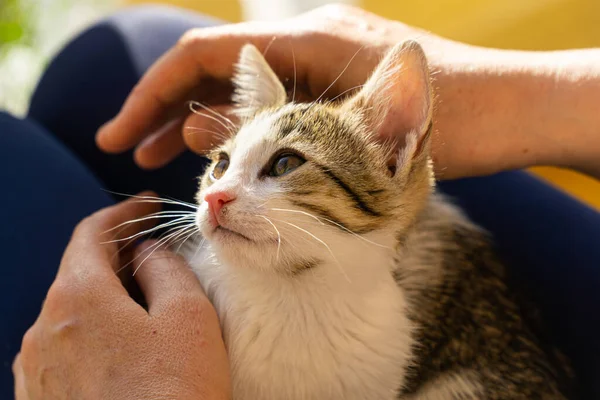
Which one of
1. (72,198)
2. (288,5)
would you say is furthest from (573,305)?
(288,5)

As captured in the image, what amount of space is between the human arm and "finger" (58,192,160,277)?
190mm

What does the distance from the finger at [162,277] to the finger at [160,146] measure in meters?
0.33

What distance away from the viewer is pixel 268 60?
3.71 ft

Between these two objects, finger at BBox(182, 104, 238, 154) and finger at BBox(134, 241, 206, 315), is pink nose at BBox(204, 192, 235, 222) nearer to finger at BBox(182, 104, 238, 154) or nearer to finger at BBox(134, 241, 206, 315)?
finger at BBox(134, 241, 206, 315)

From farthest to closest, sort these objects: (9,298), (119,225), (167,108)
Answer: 1. (167,108)
2. (9,298)
3. (119,225)

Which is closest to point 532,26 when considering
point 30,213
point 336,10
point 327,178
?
point 336,10

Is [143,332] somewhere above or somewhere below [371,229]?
below

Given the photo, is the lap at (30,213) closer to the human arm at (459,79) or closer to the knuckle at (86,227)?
the knuckle at (86,227)

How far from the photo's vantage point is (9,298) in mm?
1079

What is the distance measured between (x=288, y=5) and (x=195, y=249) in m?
2.15

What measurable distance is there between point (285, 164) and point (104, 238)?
367mm

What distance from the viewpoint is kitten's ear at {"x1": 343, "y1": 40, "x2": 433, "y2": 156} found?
83 centimetres

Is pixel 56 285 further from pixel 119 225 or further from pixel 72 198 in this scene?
pixel 72 198

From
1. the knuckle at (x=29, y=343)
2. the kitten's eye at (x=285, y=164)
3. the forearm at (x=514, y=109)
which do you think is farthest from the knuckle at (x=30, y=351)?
the forearm at (x=514, y=109)
